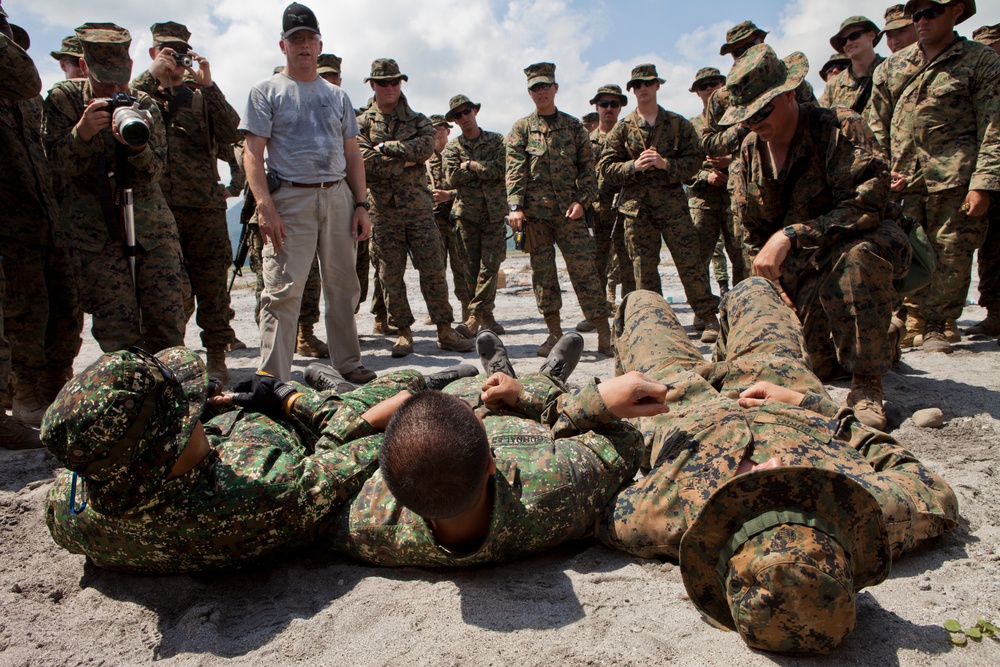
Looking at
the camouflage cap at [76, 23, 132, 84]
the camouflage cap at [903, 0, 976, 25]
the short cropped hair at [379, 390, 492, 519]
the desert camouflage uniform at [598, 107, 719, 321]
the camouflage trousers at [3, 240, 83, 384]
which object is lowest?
the short cropped hair at [379, 390, 492, 519]

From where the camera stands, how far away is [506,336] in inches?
300

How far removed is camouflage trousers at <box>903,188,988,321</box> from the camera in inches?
220

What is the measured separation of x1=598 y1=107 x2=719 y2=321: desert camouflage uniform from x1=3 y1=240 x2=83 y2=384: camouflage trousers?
4.97 meters

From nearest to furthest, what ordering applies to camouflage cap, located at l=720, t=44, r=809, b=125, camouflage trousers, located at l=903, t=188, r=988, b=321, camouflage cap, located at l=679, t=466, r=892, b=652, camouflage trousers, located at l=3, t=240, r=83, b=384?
→ 1. camouflage cap, located at l=679, t=466, r=892, b=652
2. camouflage cap, located at l=720, t=44, r=809, b=125
3. camouflage trousers, located at l=3, t=240, r=83, b=384
4. camouflage trousers, located at l=903, t=188, r=988, b=321

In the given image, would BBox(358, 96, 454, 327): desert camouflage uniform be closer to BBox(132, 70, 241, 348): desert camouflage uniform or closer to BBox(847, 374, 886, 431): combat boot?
BBox(132, 70, 241, 348): desert camouflage uniform

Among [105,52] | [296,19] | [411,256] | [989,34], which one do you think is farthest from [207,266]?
[989,34]

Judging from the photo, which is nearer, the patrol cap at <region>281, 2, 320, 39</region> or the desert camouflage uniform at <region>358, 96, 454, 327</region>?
the patrol cap at <region>281, 2, 320, 39</region>

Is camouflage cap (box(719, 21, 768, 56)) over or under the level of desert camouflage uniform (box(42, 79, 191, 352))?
over

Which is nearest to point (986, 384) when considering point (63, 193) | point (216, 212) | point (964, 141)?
point (964, 141)

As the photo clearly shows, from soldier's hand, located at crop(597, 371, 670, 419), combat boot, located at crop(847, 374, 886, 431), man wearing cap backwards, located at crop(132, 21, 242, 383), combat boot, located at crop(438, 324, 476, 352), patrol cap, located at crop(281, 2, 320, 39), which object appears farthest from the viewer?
combat boot, located at crop(438, 324, 476, 352)

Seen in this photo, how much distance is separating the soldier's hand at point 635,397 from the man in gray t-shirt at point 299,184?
107 inches

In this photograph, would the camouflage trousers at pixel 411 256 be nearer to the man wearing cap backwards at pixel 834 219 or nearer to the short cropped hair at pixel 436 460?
the man wearing cap backwards at pixel 834 219

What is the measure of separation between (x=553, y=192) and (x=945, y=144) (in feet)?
10.8

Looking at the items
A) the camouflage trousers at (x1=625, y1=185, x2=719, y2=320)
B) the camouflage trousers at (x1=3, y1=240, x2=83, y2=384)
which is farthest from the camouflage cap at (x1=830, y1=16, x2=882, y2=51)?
the camouflage trousers at (x1=3, y1=240, x2=83, y2=384)
